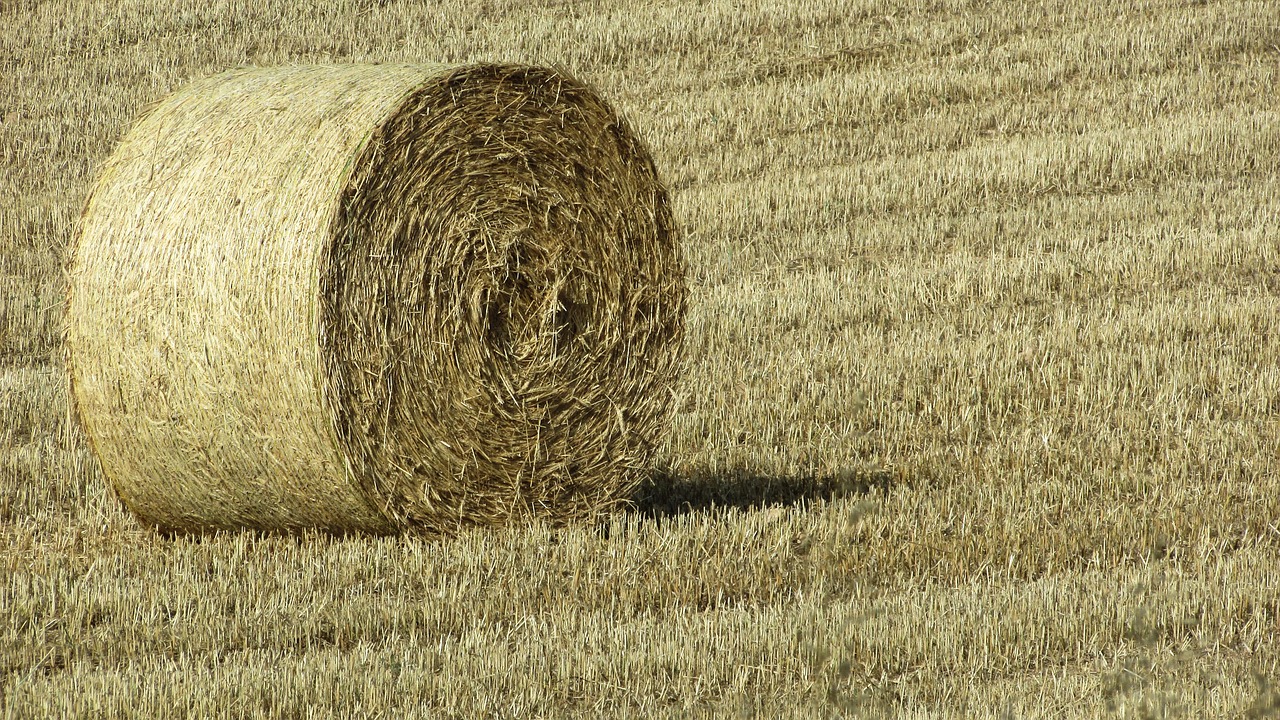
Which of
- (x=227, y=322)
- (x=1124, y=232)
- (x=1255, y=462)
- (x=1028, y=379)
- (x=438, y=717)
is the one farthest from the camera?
(x=1124, y=232)

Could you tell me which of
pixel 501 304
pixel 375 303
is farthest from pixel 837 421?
pixel 375 303

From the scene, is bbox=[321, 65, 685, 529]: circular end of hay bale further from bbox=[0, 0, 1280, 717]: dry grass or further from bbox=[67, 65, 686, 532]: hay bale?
bbox=[0, 0, 1280, 717]: dry grass

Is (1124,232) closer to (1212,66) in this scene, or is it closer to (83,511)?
(1212,66)

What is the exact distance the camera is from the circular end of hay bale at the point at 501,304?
19.0 ft

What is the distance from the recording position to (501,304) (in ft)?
20.9

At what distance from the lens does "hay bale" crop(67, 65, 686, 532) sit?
5.64 metres

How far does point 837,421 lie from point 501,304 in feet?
7.63

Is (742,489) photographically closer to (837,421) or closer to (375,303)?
(837,421)

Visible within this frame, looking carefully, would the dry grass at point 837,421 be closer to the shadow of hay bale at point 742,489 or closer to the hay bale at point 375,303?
the shadow of hay bale at point 742,489

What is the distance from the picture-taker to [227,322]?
5621mm

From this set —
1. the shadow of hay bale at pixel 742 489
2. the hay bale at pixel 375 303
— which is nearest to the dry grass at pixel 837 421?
the shadow of hay bale at pixel 742 489

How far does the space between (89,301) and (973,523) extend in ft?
12.2

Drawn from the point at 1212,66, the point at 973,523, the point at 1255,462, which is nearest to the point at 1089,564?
the point at 973,523

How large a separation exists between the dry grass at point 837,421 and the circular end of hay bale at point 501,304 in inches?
13.1
